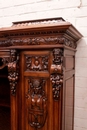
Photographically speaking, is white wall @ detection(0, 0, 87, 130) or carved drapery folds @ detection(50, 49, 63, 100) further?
white wall @ detection(0, 0, 87, 130)

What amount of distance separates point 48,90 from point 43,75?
10 cm

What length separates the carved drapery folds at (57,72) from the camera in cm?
87

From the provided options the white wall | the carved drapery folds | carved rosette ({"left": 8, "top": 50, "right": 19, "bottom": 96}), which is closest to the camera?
the carved drapery folds

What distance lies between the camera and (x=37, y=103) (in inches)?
37.3

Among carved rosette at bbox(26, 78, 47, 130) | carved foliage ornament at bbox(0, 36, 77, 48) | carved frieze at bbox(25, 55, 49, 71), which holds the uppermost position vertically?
carved foliage ornament at bbox(0, 36, 77, 48)

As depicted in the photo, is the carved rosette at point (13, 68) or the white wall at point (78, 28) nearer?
the carved rosette at point (13, 68)

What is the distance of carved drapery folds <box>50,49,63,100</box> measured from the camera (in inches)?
34.3

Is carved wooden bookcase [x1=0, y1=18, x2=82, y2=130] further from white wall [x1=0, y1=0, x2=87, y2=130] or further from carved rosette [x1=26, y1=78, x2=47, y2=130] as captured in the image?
white wall [x1=0, y1=0, x2=87, y2=130]

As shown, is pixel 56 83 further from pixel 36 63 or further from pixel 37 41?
pixel 37 41

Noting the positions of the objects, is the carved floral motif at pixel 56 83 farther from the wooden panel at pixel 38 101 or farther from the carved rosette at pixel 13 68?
the carved rosette at pixel 13 68

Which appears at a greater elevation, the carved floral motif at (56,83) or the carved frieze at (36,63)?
the carved frieze at (36,63)

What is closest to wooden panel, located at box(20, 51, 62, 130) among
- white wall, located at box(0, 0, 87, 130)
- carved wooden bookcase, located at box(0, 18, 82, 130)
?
carved wooden bookcase, located at box(0, 18, 82, 130)

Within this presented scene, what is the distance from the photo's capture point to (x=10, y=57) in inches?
39.4

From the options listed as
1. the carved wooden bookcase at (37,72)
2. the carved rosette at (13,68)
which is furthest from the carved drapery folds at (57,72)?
the carved rosette at (13,68)
